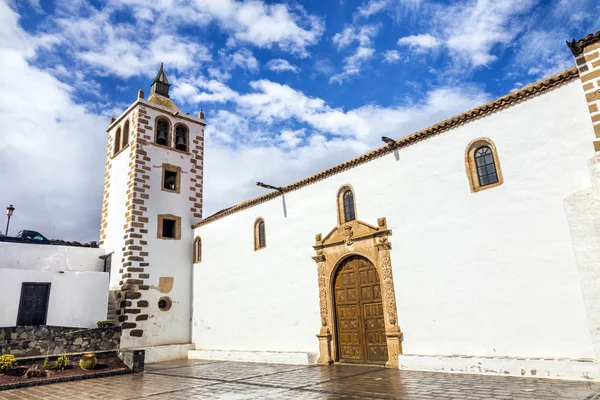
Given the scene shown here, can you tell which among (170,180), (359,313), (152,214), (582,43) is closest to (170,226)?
(152,214)

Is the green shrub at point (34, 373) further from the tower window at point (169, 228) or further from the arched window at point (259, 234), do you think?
the tower window at point (169, 228)

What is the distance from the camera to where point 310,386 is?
7406mm

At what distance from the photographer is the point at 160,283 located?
1527 centimetres

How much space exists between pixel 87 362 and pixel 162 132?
9374mm

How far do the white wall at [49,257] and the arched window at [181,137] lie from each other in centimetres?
519

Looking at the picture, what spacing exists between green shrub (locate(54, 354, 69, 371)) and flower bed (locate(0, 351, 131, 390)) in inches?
1.7

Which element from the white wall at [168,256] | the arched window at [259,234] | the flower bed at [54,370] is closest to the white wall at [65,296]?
the white wall at [168,256]

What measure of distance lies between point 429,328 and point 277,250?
17.6 feet

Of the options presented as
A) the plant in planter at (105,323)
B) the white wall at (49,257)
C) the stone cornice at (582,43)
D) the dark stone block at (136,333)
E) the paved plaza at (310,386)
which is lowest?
the paved plaza at (310,386)

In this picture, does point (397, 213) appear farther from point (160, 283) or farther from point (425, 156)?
point (160, 283)

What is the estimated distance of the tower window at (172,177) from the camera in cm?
1659

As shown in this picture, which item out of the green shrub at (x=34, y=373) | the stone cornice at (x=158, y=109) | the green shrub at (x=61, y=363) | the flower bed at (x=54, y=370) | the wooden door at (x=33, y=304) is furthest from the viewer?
the stone cornice at (x=158, y=109)

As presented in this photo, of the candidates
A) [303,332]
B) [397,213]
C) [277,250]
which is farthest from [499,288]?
[277,250]

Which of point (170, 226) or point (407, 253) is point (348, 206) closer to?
point (407, 253)
